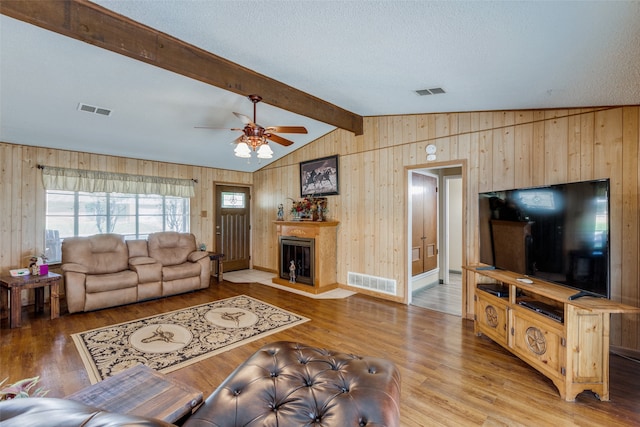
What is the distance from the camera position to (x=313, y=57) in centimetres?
270

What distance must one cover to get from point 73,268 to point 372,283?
14.6 feet

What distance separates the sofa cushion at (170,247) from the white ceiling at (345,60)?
6.58 feet

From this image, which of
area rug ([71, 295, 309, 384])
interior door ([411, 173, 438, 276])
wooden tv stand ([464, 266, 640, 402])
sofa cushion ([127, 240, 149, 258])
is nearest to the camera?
wooden tv stand ([464, 266, 640, 402])

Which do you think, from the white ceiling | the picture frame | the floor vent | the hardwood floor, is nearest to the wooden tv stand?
the hardwood floor

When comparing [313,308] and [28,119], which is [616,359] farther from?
[28,119]

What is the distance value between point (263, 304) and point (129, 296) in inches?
80.4

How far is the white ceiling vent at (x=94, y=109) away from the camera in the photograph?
137 inches

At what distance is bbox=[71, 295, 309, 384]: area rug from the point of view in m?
2.75

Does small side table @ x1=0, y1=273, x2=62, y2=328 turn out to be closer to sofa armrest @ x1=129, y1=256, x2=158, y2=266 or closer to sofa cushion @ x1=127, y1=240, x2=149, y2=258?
sofa armrest @ x1=129, y1=256, x2=158, y2=266

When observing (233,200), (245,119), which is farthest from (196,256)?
(245,119)

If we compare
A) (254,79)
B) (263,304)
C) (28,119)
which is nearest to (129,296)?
(263,304)

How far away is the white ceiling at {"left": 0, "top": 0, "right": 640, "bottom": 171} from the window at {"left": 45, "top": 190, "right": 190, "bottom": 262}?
1.16 m

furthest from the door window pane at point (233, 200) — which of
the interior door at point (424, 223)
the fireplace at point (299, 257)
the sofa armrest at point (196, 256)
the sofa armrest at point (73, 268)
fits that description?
the interior door at point (424, 223)

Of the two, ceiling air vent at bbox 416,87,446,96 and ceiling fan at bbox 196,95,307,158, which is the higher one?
ceiling air vent at bbox 416,87,446,96
